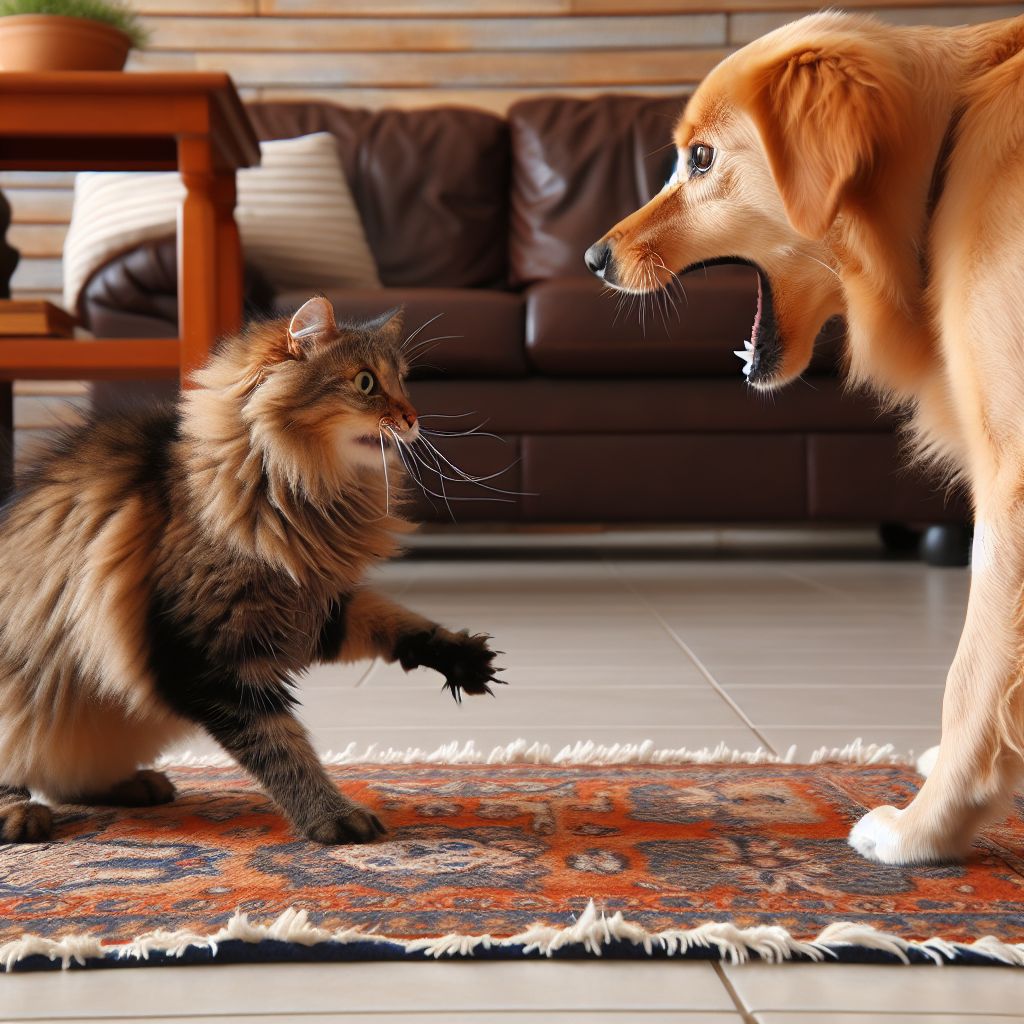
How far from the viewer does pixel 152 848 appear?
1034 millimetres

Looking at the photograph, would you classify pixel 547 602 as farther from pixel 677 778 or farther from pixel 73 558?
pixel 73 558

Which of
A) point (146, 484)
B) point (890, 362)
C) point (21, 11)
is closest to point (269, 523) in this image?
point (146, 484)

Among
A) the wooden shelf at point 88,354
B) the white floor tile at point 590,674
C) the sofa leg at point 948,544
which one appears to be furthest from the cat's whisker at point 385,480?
the sofa leg at point 948,544

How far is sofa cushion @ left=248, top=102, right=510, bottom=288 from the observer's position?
383 centimetres

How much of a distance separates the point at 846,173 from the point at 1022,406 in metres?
0.27

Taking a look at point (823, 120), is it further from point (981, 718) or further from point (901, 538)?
point (901, 538)

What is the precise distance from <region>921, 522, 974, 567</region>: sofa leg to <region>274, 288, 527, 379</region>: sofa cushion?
1.31 m

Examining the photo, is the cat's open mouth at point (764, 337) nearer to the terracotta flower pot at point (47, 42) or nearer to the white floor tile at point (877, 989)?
the white floor tile at point (877, 989)

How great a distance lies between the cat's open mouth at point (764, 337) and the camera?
1259 millimetres

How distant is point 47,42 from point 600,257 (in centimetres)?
144

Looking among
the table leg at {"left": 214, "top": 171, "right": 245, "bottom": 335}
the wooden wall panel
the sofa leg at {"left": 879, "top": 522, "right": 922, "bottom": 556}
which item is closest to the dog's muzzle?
the table leg at {"left": 214, "top": 171, "right": 245, "bottom": 335}

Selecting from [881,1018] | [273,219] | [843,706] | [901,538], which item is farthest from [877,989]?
[901,538]

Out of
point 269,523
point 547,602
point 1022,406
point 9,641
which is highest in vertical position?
point 1022,406

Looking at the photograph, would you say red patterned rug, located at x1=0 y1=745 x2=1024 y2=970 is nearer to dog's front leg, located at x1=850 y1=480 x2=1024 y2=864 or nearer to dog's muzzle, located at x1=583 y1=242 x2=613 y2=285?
dog's front leg, located at x1=850 y1=480 x2=1024 y2=864
